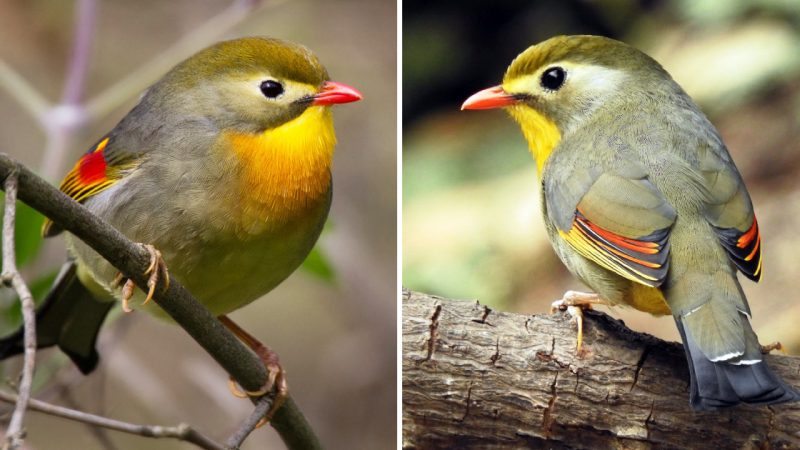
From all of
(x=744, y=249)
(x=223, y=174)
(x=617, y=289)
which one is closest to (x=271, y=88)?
(x=223, y=174)

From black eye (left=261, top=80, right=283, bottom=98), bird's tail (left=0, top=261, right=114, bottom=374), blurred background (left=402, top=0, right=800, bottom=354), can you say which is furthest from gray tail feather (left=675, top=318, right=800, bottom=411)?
bird's tail (left=0, top=261, right=114, bottom=374)

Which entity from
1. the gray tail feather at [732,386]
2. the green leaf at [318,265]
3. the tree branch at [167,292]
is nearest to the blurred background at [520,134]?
the green leaf at [318,265]

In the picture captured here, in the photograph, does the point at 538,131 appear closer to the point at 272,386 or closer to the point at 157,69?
the point at 272,386

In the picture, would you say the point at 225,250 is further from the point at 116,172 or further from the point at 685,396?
the point at 685,396

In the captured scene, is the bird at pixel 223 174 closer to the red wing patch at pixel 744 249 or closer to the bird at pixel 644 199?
the bird at pixel 644 199

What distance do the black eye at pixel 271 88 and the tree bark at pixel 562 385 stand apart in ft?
2.24

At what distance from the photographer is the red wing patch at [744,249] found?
103 inches

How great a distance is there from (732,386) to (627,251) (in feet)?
1.48

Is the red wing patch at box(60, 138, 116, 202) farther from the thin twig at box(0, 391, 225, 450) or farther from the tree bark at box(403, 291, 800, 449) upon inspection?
the thin twig at box(0, 391, 225, 450)

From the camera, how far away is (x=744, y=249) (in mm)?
2639

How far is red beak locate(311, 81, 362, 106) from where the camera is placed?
2.79m

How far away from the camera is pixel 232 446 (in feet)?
7.39

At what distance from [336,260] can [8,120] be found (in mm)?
1878

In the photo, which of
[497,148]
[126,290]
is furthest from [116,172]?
[497,148]
